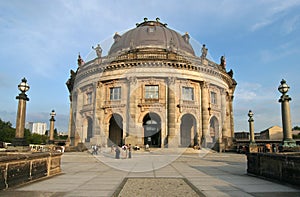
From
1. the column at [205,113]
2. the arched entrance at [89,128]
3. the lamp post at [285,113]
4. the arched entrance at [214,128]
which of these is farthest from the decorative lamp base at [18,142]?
the arched entrance at [214,128]

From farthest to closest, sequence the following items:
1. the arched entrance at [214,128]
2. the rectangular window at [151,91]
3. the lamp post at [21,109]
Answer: the arched entrance at [214,128] → the rectangular window at [151,91] → the lamp post at [21,109]

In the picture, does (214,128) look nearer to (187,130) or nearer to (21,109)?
(187,130)

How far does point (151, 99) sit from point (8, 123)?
8451cm

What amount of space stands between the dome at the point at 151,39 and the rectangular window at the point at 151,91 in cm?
691

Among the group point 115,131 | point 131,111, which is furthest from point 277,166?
point 115,131

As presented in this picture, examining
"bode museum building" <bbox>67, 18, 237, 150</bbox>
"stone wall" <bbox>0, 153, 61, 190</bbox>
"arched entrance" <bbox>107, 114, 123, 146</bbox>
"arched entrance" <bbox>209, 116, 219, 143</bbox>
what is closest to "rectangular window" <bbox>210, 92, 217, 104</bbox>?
"bode museum building" <bbox>67, 18, 237, 150</bbox>

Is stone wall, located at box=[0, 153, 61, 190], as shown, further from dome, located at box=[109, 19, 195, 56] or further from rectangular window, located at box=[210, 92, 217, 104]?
rectangular window, located at box=[210, 92, 217, 104]

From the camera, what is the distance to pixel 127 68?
120ft

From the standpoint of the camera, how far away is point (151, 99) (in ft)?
118

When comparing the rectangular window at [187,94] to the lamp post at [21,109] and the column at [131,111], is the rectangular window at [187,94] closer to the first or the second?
the column at [131,111]

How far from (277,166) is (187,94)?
1144 inches

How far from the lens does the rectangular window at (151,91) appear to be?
36.5 m

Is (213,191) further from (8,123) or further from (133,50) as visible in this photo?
(8,123)

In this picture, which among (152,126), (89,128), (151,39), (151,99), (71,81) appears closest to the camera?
(151,99)
